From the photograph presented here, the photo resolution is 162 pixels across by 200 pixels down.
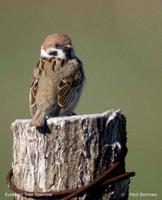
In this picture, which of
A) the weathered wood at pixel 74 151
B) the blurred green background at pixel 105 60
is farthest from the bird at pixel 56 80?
the blurred green background at pixel 105 60

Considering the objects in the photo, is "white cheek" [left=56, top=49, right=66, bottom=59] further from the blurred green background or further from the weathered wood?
the weathered wood

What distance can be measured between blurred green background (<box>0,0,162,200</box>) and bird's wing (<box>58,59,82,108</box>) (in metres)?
1.34

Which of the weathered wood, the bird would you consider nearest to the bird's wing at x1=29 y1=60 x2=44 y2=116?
the bird

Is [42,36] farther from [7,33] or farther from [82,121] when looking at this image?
[82,121]

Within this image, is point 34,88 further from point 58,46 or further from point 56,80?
point 58,46

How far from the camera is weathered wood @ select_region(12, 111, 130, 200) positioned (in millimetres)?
4418

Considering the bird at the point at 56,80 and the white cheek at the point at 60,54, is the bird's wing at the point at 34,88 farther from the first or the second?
the white cheek at the point at 60,54

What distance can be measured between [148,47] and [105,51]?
572 mm

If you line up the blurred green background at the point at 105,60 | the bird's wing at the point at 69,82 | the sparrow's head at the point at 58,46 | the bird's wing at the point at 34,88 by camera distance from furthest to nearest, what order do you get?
the blurred green background at the point at 105,60, the sparrow's head at the point at 58,46, the bird's wing at the point at 69,82, the bird's wing at the point at 34,88

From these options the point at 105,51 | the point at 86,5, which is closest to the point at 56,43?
the point at 105,51

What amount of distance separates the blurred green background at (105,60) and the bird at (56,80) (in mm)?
1334

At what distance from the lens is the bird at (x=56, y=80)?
5.96 meters

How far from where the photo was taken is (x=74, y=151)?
442cm

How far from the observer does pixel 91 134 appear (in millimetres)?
4418
